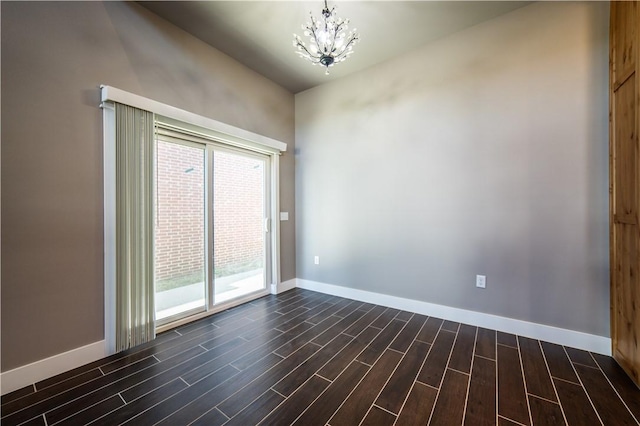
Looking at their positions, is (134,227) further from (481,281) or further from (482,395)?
(481,281)

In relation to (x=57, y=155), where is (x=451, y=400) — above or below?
below

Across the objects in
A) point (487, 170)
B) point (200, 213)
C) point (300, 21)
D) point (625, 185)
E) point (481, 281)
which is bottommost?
point (481, 281)

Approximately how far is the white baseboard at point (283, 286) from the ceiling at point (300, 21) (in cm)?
304

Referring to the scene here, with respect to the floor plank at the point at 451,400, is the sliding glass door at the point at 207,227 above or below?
above

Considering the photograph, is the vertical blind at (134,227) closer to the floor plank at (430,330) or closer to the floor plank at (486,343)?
the floor plank at (430,330)

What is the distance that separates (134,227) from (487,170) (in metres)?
3.36

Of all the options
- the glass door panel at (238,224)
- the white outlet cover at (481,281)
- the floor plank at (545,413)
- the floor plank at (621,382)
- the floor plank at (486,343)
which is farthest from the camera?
the glass door panel at (238,224)

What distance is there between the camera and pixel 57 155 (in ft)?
6.09

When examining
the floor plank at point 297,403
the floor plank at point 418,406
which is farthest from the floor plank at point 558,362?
the floor plank at point 297,403

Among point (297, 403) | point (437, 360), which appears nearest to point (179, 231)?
point (297, 403)

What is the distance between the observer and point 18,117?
1.70 m

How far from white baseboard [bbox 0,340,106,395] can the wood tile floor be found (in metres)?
0.07

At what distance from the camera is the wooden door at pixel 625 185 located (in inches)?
66.6

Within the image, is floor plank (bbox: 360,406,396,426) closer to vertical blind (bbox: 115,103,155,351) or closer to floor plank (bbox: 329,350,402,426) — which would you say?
floor plank (bbox: 329,350,402,426)
